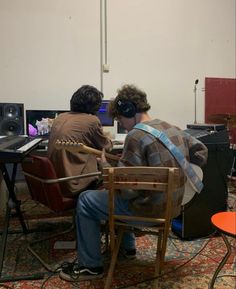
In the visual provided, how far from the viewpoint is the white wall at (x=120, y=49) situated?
11.8 ft

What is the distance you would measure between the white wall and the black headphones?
2.07m

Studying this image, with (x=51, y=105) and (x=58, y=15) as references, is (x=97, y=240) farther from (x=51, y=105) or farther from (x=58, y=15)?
(x=58, y=15)

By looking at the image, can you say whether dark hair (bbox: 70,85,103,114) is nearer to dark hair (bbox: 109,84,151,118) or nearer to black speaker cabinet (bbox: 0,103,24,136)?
dark hair (bbox: 109,84,151,118)

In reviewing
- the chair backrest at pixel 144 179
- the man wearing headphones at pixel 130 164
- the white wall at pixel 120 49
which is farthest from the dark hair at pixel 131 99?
the white wall at pixel 120 49

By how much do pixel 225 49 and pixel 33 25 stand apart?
2610mm

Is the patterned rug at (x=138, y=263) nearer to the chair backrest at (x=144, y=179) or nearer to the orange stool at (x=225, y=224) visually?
the orange stool at (x=225, y=224)

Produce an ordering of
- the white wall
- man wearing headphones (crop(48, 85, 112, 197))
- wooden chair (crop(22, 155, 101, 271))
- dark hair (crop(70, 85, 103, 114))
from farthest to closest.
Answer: the white wall, dark hair (crop(70, 85, 103, 114)), man wearing headphones (crop(48, 85, 112, 197)), wooden chair (crop(22, 155, 101, 271))

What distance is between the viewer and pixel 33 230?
2621mm

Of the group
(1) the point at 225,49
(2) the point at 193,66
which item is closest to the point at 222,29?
(1) the point at 225,49

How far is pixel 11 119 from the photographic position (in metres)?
3.25

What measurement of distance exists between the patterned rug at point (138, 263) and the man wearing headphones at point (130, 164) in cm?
15

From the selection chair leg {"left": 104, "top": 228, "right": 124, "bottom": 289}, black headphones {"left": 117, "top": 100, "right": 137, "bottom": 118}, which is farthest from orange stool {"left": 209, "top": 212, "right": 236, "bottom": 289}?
black headphones {"left": 117, "top": 100, "right": 137, "bottom": 118}

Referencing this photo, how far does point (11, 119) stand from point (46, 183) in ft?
5.12

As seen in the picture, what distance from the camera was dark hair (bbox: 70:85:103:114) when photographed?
7.72 ft
